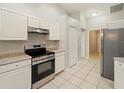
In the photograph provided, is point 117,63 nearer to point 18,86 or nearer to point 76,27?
point 18,86

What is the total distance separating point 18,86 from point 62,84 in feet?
3.98

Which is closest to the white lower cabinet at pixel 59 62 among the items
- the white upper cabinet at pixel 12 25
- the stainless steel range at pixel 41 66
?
the stainless steel range at pixel 41 66

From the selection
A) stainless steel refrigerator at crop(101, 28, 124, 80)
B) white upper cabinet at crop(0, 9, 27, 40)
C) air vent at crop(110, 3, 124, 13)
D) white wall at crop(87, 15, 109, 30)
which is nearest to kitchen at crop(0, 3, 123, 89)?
white upper cabinet at crop(0, 9, 27, 40)

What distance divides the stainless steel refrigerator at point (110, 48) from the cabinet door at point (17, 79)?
7.57 feet

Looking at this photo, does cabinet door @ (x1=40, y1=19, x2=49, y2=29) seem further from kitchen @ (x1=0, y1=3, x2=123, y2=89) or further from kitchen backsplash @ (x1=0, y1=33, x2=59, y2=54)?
kitchen backsplash @ (x1=0, y1=33, x2=59, y2=54)

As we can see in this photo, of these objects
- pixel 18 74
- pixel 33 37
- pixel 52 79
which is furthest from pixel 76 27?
pixel 18 74

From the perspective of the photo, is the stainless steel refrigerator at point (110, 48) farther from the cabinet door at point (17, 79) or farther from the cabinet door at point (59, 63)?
the cabinet door at point (17, 79)

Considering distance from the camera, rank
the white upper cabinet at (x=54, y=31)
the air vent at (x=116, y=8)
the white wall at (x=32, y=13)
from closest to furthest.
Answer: the white wall at (x=32, y=13) < the white upper cabinet at (x=54, y=31) < the air vent at (x=116, y=8)

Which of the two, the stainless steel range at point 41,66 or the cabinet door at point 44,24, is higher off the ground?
the cabinet door at point 44,24

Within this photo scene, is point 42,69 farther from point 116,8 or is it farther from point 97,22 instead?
point 97,22

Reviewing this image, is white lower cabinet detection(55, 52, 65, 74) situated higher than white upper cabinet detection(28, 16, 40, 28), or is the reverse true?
white upper cabinet detection(28, 16, 40, 28)

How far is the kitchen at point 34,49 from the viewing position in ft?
6.70

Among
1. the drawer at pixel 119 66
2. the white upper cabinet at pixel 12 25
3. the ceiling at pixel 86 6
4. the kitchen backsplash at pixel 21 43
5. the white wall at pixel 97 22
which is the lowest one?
the drawer at pixel 119 66

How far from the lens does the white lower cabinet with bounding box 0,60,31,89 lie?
1785 millimetres
